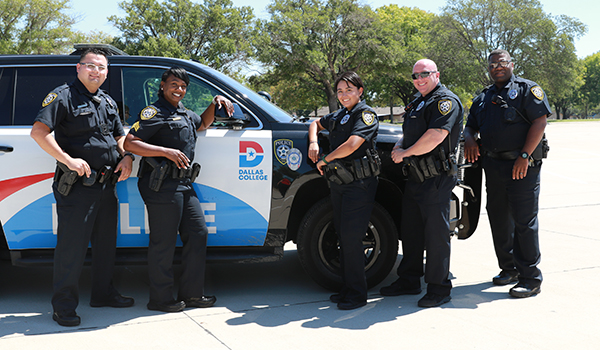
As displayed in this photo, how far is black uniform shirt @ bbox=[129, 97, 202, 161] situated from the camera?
11.7 feet

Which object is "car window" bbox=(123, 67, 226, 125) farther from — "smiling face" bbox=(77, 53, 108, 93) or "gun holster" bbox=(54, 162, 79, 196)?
"gun holster" bbox=(54, 162, 79, 196)

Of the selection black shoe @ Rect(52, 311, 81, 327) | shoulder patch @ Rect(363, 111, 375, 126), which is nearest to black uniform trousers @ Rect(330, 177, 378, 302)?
shoulder patch @ Rect(363, 111, 375, 126)

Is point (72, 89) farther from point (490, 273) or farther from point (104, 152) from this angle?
point (490, 273)

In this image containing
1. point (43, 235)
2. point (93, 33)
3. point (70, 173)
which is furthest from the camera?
point (93, 33)

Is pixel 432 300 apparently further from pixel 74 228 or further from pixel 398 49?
pixel 398 49

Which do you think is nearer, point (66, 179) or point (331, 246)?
point (66, 179)

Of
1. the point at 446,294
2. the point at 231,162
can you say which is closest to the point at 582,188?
the point at 446,294

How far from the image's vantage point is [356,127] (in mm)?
3717

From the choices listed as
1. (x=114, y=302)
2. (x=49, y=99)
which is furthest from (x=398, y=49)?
(x=49, y=99)

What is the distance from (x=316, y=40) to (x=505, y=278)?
32923mm

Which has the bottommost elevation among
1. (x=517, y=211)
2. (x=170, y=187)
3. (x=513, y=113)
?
(x=517, y=211)

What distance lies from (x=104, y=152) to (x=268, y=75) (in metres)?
34.0

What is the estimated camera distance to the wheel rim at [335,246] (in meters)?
4.14

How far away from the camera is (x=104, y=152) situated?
3.59m
